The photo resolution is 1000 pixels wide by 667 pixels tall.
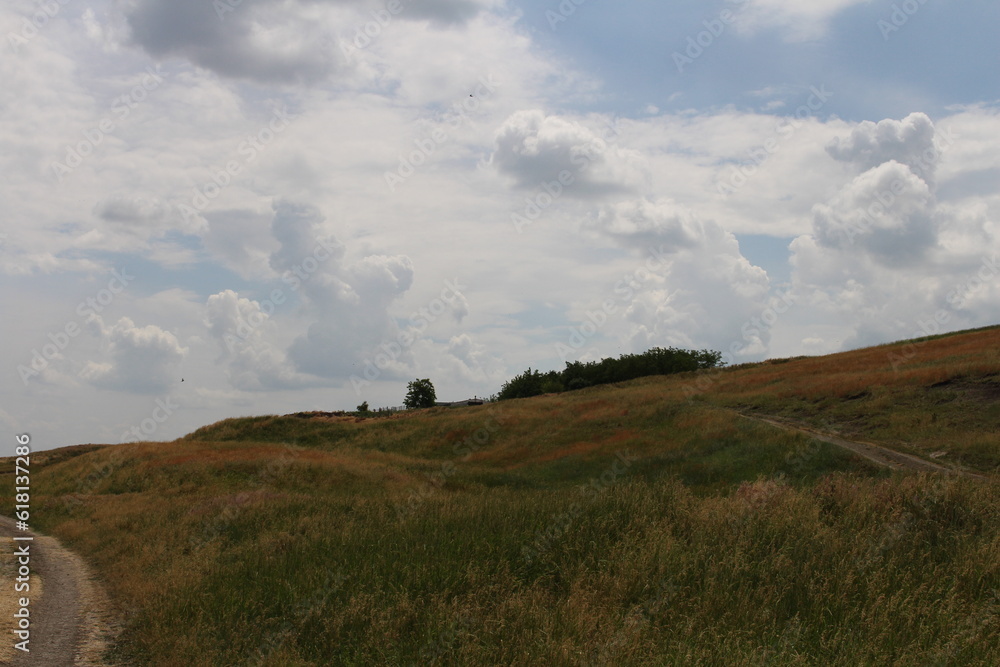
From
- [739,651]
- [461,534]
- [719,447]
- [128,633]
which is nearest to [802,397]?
[719,447]

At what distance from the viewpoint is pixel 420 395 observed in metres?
112

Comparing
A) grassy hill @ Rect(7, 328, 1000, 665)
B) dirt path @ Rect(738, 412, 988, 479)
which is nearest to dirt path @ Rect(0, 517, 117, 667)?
grassy hill @ Rect(7, 328, 1000, 665)

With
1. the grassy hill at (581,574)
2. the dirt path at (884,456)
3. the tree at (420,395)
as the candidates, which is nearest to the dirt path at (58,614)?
the grassy hill at (581,574)

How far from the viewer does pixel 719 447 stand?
91.5 ft

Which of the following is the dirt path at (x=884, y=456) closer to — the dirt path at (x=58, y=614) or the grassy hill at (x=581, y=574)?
the grassy hill at (x=581, y=574)

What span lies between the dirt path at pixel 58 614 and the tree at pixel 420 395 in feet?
313

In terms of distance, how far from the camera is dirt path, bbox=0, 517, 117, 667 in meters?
8.94

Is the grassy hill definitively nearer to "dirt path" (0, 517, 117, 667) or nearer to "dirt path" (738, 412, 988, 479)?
"dirt path" (0, 517, 117, 667)

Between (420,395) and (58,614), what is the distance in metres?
101

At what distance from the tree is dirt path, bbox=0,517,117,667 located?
313 feet

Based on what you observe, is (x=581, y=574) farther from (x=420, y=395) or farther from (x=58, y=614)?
(x=420, y=395)

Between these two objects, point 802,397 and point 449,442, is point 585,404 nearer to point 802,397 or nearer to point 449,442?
point 449,442

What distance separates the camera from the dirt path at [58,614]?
894 cm

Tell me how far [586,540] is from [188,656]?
6211 millimetres
